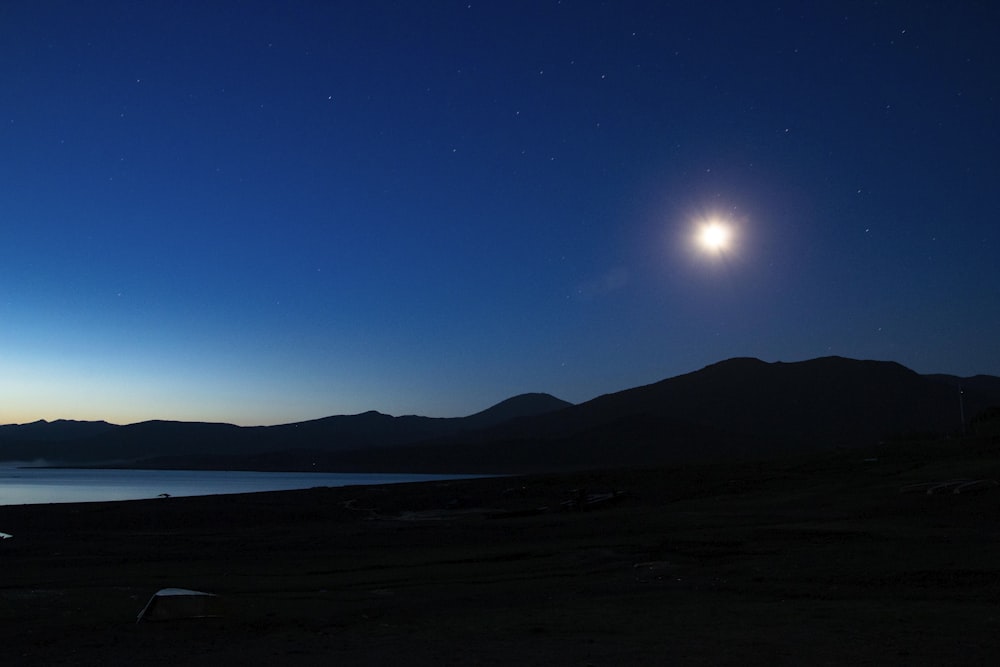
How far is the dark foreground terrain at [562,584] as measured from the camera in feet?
31.7

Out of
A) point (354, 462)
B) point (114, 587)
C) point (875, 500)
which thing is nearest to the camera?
point (114, 587)

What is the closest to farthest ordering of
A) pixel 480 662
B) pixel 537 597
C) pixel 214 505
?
1. pixel 480 662
2. pixel 537 597
3. pixel 214 505

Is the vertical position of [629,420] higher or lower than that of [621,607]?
higher

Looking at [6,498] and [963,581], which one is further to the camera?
[6,498]

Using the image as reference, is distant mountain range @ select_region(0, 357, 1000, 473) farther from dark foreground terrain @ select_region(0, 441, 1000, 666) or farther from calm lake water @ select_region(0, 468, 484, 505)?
dark foreground terrain @ select_region(0, 441, 1000, 666)

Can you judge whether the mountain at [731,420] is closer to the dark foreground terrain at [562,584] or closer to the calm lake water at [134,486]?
the calm lake water at [134,486]

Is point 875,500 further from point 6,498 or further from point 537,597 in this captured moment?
point 6,498

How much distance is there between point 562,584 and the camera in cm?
1502

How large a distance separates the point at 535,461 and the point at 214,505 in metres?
117

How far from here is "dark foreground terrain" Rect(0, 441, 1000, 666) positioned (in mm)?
9672

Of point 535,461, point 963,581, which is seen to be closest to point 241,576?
point 963,581

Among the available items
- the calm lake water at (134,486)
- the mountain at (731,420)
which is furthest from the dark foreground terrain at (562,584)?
the mountain at (731,420)

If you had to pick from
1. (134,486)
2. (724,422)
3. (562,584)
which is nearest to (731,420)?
(724,422)

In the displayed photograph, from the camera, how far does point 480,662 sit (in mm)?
8969
